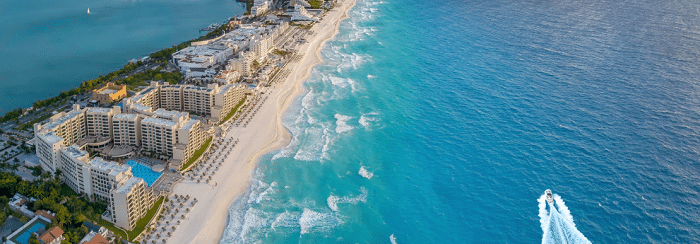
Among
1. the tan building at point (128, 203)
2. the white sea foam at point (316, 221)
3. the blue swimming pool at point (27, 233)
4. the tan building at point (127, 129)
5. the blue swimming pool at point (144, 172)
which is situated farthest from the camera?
the tan building at point (127, 129)

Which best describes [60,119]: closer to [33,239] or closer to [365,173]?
[33,239]

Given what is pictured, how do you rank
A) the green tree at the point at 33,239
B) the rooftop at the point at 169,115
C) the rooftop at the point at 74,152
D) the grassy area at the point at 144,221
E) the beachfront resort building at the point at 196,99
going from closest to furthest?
the green tree at the point at 33,239 < the grassy area at the point at 144,221 < the rooftop at the point at 74,152 < the rooftop at the point at 169,115 < the beachfront resort building at the point at 196,99

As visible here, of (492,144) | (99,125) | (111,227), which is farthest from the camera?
(492,144)

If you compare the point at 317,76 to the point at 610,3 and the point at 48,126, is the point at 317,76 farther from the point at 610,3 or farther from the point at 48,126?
the point at 610,3

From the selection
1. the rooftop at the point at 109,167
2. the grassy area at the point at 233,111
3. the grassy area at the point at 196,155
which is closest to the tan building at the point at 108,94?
the grassy area at the point at 233,111

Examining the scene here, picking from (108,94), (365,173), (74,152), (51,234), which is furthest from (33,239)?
(365,173)

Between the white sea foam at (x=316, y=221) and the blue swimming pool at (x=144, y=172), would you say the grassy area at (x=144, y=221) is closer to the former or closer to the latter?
the blue swimming pool at (x=144, y=172)
